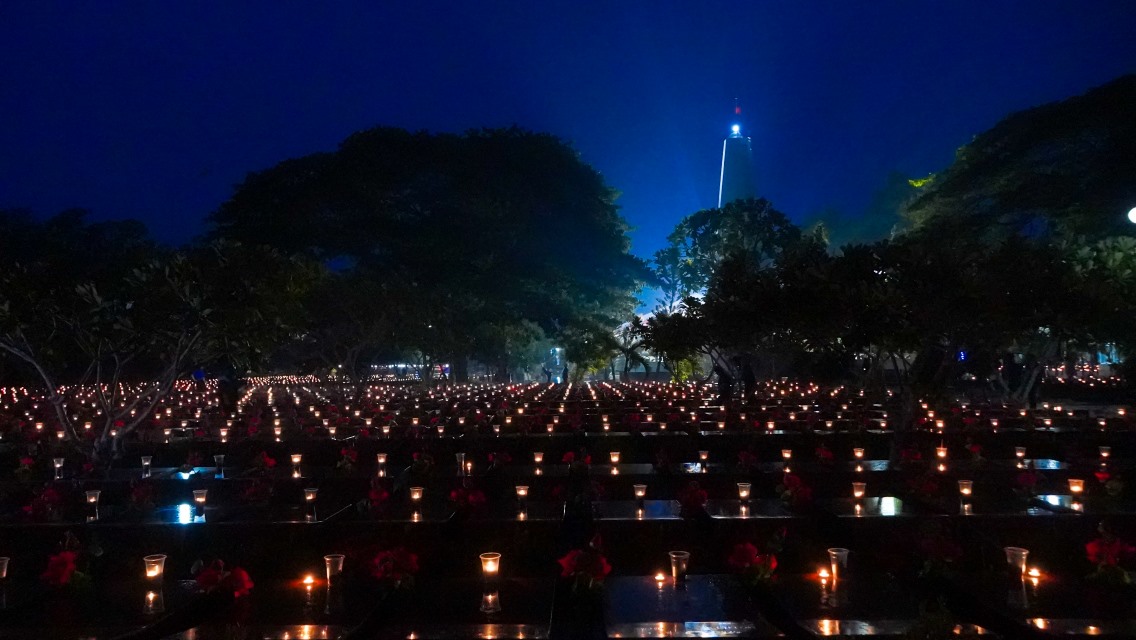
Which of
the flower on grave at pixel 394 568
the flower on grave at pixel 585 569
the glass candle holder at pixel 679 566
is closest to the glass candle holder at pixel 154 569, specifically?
the flower on grave at pixel 394 568

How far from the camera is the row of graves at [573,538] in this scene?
5.61m

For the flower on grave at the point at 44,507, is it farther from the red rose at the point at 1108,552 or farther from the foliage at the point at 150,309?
the red rose at the point at 1108,552

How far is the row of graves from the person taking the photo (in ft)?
18.4

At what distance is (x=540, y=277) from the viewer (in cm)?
3603

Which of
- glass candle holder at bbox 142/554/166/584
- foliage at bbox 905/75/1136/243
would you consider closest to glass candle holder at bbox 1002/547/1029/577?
glass candle holder at bbox 142/554/166/584

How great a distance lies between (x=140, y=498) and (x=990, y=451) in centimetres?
1358

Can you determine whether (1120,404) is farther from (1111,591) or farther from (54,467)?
(54,467)

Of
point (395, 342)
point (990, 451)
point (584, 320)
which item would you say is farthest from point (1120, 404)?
point (395, 342)

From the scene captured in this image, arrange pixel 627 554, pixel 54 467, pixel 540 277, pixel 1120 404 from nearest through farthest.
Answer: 1. pixel 627 554
2. pixel 54 467
3. pixel 1120 404
4. pixel 540 277

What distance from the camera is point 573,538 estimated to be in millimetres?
8945

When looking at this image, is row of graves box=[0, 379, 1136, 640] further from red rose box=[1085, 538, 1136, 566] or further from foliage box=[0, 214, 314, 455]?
foliage box=[0, 214, 314, 455]

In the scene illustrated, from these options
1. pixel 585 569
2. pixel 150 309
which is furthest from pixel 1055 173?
pixel 150 309

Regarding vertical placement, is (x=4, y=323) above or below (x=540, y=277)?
below

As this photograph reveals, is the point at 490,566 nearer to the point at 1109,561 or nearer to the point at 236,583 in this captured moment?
the point at 236,583
